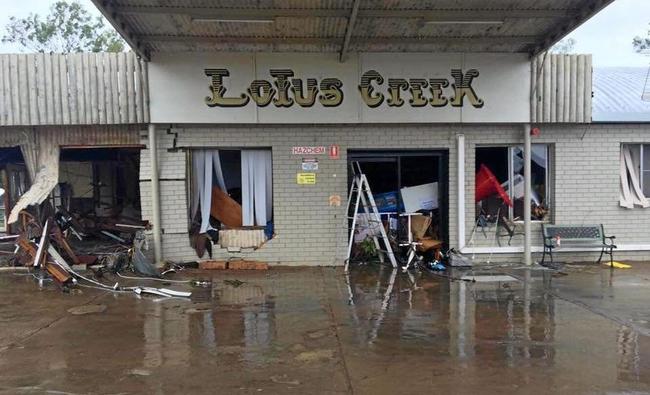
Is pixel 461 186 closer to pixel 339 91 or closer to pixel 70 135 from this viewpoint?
pixel 339 91

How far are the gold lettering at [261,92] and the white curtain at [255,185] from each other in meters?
1.13

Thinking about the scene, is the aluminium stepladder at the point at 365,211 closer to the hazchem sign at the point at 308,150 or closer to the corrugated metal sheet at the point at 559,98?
the hazchem sign at the point at 308,150

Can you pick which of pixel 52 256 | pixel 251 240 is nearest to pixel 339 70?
pixel 251 240

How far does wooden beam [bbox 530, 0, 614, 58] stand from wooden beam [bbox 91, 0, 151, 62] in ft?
25.7

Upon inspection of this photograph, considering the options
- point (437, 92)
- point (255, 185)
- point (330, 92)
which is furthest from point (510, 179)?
point (255, 185)

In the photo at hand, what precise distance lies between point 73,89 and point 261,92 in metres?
3.74

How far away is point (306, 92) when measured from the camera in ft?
36.1

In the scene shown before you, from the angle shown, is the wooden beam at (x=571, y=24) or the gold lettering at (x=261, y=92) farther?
the gold lettering at (x=261, y=92)

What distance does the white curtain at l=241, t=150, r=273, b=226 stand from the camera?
37.9 ft

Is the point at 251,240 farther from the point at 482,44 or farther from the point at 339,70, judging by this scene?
the point at 482,44

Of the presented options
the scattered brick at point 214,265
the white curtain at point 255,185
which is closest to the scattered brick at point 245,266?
the scattered brick at point 214,265

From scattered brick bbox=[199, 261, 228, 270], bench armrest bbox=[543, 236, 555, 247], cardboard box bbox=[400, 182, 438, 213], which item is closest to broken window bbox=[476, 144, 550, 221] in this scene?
bench armrest bbox=[543, 236, 555, 247]

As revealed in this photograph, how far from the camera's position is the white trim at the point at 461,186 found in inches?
452

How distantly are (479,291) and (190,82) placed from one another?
6.81m
